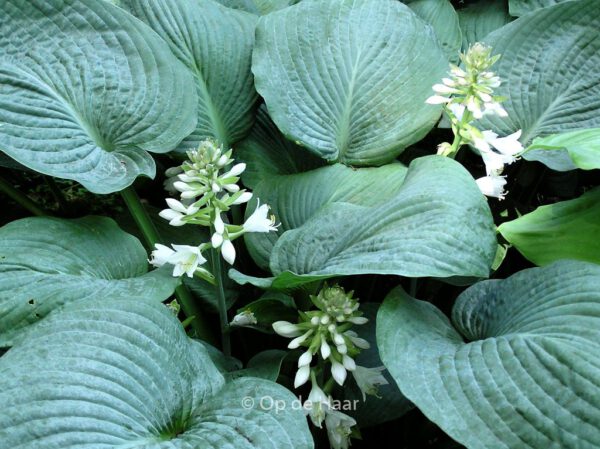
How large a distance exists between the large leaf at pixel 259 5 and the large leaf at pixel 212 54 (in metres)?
0.15

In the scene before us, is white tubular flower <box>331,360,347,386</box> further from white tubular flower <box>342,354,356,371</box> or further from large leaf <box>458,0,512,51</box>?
large leaf <box>458,0,512,51</box>

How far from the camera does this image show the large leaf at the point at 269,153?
52.5 inches

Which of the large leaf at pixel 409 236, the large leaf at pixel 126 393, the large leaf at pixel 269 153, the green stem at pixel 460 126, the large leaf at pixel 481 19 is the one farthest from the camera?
the large leaf at pixel 481 19

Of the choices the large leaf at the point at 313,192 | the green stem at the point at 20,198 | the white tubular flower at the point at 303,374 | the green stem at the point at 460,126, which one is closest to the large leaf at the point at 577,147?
the green stem at the point at 460,126

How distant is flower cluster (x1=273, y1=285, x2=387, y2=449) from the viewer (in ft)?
2.91

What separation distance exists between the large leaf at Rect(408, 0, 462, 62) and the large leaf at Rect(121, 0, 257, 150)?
46cm

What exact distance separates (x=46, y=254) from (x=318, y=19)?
73 cm

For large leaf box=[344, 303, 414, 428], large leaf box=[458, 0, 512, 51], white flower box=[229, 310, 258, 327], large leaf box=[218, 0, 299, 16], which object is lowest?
large leaf box=[344, 303, 414, 428]

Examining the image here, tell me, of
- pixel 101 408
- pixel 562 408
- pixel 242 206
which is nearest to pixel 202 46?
pixel 242 206

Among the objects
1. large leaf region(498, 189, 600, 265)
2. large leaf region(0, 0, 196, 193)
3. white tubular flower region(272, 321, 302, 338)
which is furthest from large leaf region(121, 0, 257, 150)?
large leaf region(498, 189, 600, 265)

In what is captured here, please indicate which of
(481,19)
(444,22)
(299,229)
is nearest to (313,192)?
(299,229)

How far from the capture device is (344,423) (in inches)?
36.9

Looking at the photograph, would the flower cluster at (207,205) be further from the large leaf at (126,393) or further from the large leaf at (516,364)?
the large leaf at (516,364)

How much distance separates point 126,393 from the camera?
0.74 metres
